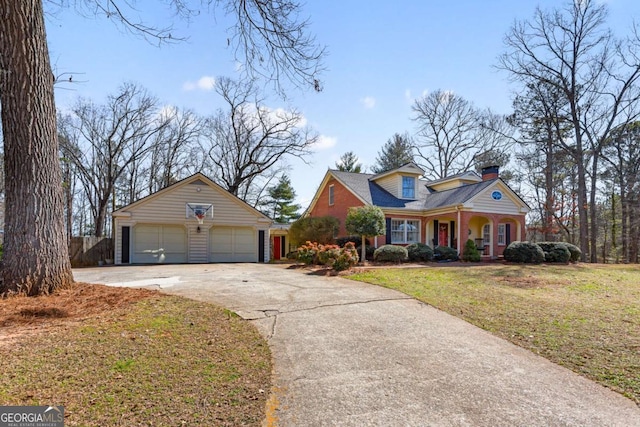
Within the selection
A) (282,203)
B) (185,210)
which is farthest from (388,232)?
(282,203)

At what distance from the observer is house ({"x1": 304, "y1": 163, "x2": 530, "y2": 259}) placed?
61.3 ft

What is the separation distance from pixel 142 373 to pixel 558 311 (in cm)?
718

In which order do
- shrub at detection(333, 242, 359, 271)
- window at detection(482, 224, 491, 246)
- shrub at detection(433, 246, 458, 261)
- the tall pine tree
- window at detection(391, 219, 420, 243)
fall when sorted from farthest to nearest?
the tall pine tree, window at detection(482, 224, 491, 246), window at detection(391, 219, 420, 243), shrub at detection(433, 246, 458, 261), shrub at detection(333, 242, 359, 271)

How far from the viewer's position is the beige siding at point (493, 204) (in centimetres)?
1855

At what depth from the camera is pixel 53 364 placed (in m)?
3.26

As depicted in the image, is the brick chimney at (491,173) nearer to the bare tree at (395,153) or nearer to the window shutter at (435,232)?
the window shutter at (435,232)

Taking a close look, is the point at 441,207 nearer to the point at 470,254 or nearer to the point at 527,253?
the point at 470,254

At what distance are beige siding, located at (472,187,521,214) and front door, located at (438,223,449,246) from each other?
2.59m

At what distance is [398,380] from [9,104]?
7509 millimetres

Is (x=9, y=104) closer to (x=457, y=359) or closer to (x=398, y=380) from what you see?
(x=398, y=380)

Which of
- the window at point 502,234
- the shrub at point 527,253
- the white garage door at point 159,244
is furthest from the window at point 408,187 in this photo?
the white garage door at point 159,244

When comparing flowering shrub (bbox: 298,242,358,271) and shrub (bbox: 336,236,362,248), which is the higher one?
shrub (bbox: 336,236,362,248)

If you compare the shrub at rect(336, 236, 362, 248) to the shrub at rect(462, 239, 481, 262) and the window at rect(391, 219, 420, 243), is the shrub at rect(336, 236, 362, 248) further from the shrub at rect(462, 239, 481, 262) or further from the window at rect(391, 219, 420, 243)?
the shrub at rect(462, 239, 481, 262)

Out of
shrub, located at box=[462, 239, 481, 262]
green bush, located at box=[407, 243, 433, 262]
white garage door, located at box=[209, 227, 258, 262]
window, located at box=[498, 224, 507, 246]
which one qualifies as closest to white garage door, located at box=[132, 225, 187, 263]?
white garage door, located at box=[209, 227, 258, 262]
